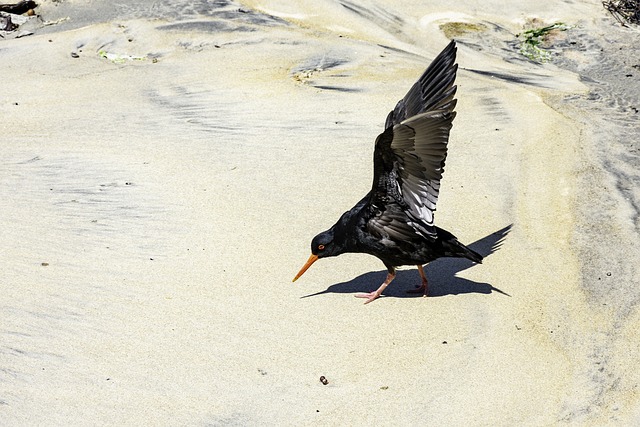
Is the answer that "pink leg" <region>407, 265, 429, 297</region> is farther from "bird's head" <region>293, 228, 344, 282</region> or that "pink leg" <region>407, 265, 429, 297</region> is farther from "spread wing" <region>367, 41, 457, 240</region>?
"bird's head" <region>293, 228, 344, 282</region>

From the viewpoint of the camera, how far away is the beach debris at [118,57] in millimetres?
11016

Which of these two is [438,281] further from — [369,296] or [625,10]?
[625,10]

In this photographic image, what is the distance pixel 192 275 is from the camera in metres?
6.46

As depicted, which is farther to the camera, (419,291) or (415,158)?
(419,291)

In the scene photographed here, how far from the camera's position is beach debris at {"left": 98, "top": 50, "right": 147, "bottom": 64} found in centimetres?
1102

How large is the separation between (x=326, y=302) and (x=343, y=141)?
2.92 m

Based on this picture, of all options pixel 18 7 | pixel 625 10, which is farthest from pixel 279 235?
pixel 625 10

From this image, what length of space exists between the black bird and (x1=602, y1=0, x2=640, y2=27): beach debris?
8.40 m

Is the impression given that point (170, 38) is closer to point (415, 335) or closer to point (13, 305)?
point (13, 305)

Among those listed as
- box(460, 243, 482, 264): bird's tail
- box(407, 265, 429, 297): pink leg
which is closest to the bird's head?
box(407, 265, 429, 297): pink leg

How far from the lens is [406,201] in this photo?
233 inches

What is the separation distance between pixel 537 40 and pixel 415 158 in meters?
8.00

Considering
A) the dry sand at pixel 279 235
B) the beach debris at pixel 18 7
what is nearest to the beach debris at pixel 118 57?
the dry sand at pixel 279 235

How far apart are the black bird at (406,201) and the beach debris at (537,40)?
6.86 meters
